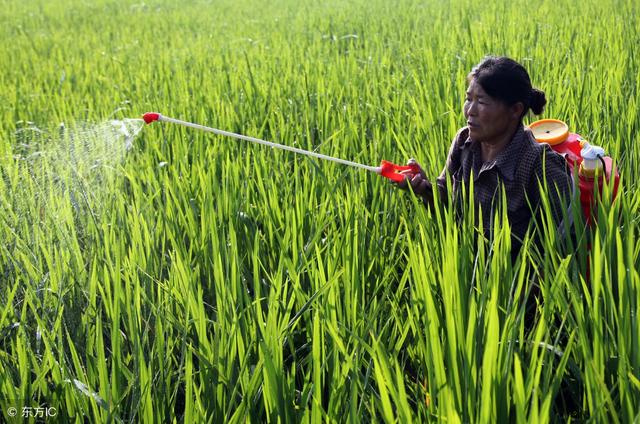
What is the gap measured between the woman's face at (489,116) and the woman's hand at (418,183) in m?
0.17

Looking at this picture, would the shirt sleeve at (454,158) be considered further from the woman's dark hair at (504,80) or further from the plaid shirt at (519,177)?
the woman's dark hair at (504,80)

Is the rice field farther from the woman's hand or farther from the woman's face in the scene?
the woman's face

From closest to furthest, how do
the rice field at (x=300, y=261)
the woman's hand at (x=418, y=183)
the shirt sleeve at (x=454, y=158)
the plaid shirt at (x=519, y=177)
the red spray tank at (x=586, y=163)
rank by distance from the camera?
the rice field at (x=300, y=261) → the red spray tank at (x=586, y=163) → the plaid shirt at (x=519, y=177) → the woman's hand at (x=418, y=183) → the shirt sleeve at (x=454, y=158)

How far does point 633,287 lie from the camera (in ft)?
4.77

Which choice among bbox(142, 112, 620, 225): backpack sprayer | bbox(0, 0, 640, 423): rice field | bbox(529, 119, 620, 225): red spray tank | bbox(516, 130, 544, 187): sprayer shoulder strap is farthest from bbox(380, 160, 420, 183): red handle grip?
bbox(529, 119, 620, 225): red spray tank

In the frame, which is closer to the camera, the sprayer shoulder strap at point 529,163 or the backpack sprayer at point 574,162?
the backpack sprayer at point 574,162

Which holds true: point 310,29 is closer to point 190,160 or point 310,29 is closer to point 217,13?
point 217,13

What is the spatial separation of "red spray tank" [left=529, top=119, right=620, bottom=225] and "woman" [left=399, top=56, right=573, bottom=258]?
0.04m

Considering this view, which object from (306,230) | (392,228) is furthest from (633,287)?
(306,230)

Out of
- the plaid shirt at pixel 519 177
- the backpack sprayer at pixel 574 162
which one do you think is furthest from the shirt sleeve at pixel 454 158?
the backpack sprayer at pixel 574 162

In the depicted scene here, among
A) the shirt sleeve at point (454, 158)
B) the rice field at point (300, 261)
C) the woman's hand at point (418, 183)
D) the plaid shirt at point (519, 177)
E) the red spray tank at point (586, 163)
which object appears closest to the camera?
the rice field at point (300, 261)

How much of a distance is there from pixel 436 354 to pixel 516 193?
891 millimetres

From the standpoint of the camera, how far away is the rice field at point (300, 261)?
4.38ft

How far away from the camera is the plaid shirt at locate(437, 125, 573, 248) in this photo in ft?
6.56
